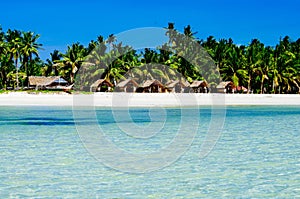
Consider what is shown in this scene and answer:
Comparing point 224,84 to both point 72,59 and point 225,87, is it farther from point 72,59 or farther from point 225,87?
point 72,59

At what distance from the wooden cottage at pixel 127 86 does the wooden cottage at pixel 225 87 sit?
9610 millimetres

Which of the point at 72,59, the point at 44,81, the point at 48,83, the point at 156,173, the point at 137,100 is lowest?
the point at 156,173

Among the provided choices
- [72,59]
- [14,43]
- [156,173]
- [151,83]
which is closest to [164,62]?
[151,83]

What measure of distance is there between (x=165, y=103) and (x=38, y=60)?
39.2 metres

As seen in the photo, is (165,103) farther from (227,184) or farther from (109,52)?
(227,184)

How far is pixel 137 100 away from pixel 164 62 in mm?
12238

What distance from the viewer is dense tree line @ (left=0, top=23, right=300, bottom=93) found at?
5147 centimetres

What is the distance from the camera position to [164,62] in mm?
50719

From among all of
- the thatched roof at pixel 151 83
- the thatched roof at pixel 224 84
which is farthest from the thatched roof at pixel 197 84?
the thatched roof at pixel 151 83

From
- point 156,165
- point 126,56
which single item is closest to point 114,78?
point 126,56

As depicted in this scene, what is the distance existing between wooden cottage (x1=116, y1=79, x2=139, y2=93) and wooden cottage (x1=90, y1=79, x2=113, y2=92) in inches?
40.2

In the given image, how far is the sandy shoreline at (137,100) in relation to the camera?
1430 inches

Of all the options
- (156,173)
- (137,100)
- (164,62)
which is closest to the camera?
(156,173)

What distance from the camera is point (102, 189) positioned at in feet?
22.9
